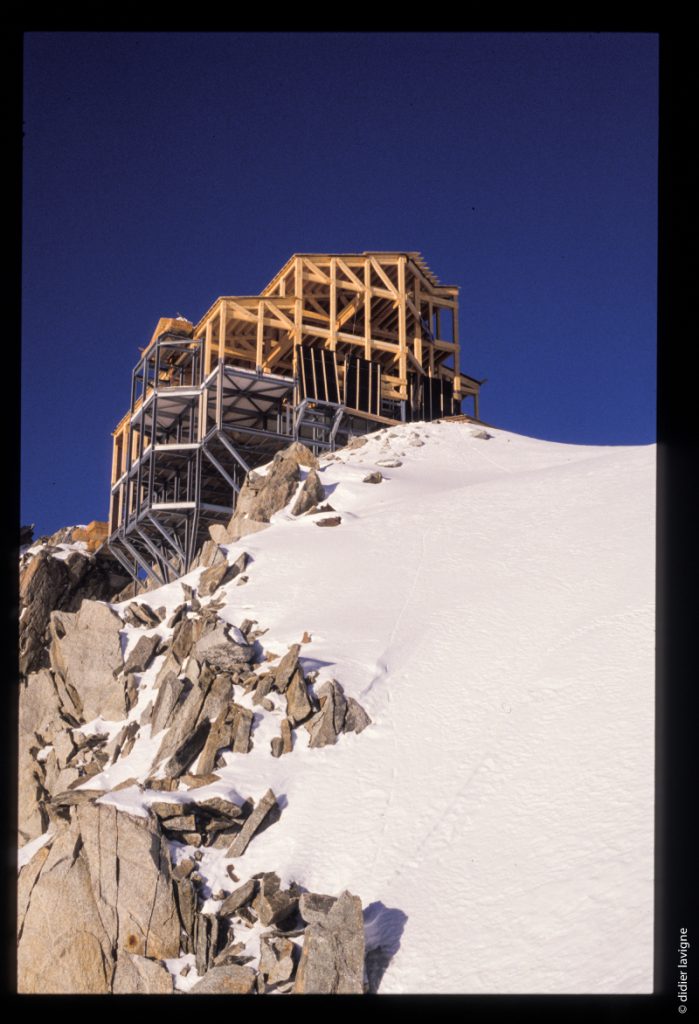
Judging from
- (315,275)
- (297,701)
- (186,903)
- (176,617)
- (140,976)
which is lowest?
(140,976)

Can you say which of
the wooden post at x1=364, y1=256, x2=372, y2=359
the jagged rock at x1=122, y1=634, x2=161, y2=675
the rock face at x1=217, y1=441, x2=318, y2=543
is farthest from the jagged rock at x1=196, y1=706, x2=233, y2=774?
the wooden post at x1=364, y1=256, x2=372, y2=359

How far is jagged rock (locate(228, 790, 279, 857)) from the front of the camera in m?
18.0

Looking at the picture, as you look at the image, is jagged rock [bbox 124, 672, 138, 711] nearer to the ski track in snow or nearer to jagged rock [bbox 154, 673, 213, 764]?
the ski track in snow

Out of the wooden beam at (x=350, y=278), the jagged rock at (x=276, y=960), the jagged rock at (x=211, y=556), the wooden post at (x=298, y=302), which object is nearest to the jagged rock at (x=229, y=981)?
the jagged rock at (x=276, y=960)

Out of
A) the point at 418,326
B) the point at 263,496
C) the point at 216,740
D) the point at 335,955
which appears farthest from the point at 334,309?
the point at 335,955

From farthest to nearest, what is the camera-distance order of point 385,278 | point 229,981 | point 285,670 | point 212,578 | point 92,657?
point 385,278 < point 212,578 < point 92,657 < point 285,670 < point 229,981

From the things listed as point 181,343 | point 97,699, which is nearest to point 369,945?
point 97,699

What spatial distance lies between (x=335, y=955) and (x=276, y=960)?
44.2 inches

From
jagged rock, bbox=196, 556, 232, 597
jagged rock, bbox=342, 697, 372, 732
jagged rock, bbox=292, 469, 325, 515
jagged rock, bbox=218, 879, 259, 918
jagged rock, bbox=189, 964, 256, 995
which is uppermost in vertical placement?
jagged rock, bbox=292, 469, 325, 515

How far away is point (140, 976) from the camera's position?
1636 cm

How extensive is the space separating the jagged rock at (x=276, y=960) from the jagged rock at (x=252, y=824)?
2.75 metres

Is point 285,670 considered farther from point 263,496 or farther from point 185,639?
point 263,496

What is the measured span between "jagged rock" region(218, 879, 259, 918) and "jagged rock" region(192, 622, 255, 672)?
20.7 feet

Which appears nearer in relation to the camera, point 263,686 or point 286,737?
point 286,737
